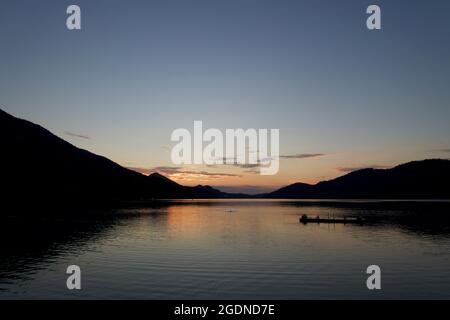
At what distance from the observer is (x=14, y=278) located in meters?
44.1

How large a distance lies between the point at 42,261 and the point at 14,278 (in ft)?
38.0

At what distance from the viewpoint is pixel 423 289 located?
40.4 m
